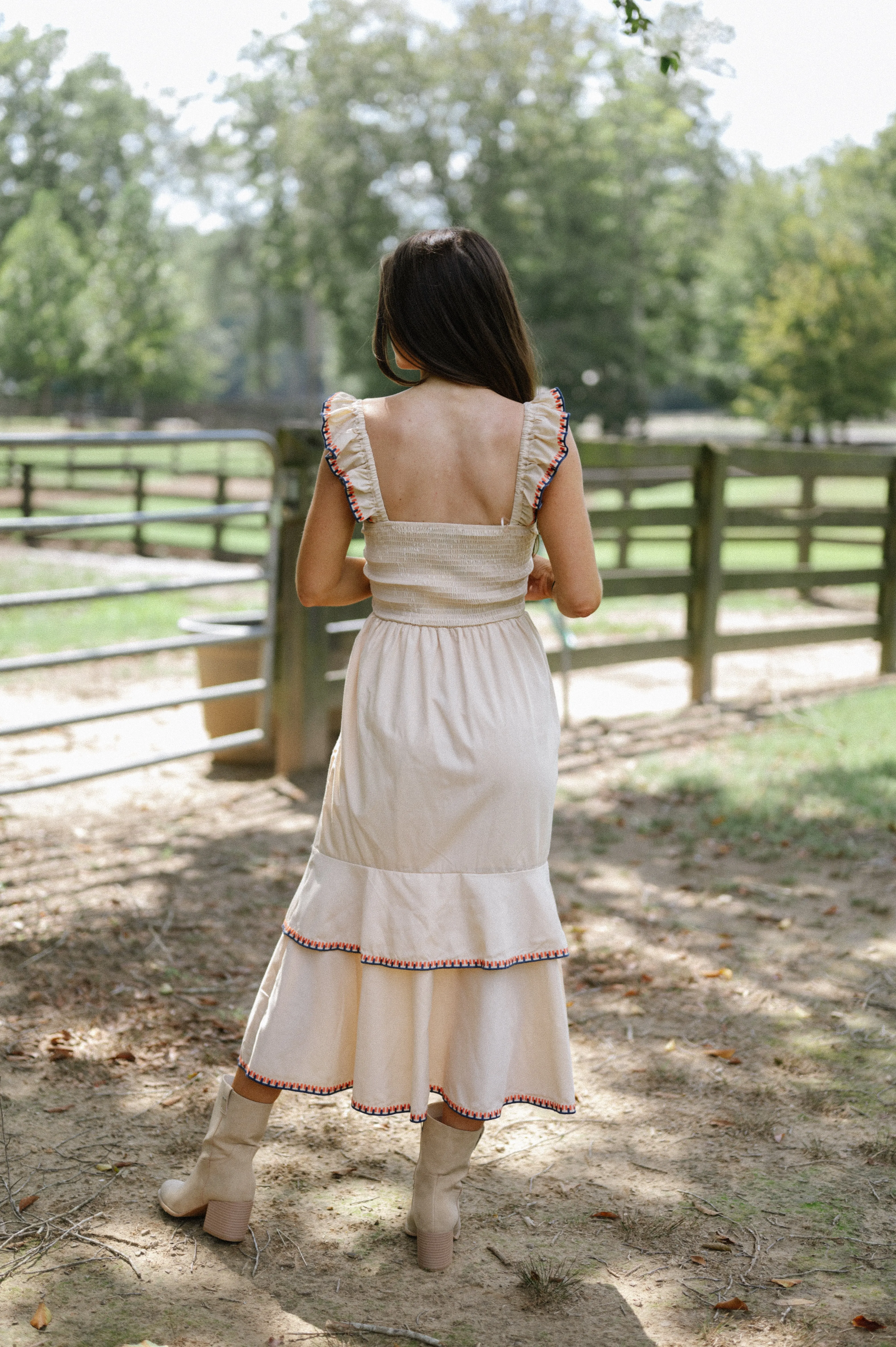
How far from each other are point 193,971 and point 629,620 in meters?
6.90

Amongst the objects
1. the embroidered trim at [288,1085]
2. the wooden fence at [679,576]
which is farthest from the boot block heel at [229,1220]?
the wooden fence at [679,576]

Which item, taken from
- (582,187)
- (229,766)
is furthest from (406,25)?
(229,766)

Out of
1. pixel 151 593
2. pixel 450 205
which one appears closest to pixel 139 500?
pixel 151 593

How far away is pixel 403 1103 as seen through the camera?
215cm

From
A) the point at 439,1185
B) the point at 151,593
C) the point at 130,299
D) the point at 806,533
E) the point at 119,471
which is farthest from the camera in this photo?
the point at 130,299

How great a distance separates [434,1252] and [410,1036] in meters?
0.43

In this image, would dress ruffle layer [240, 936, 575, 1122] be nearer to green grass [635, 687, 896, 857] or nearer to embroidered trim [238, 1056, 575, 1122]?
embroidered trim [238, 1056, 575, 1122]

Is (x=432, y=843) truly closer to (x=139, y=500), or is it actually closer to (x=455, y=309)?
(x=455, y=309)

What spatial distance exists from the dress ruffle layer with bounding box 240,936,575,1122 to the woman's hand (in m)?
0.67

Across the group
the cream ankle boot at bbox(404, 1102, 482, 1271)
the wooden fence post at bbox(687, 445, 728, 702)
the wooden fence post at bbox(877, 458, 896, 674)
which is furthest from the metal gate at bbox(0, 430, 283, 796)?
the wooden fence post at bbox(877, 458, 896, 674)

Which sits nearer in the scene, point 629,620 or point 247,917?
point 247,917

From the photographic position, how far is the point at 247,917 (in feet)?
13.2

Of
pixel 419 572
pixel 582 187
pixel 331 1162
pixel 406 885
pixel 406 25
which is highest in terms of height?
pixel 406 25

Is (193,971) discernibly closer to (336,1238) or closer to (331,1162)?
(331,1162)
